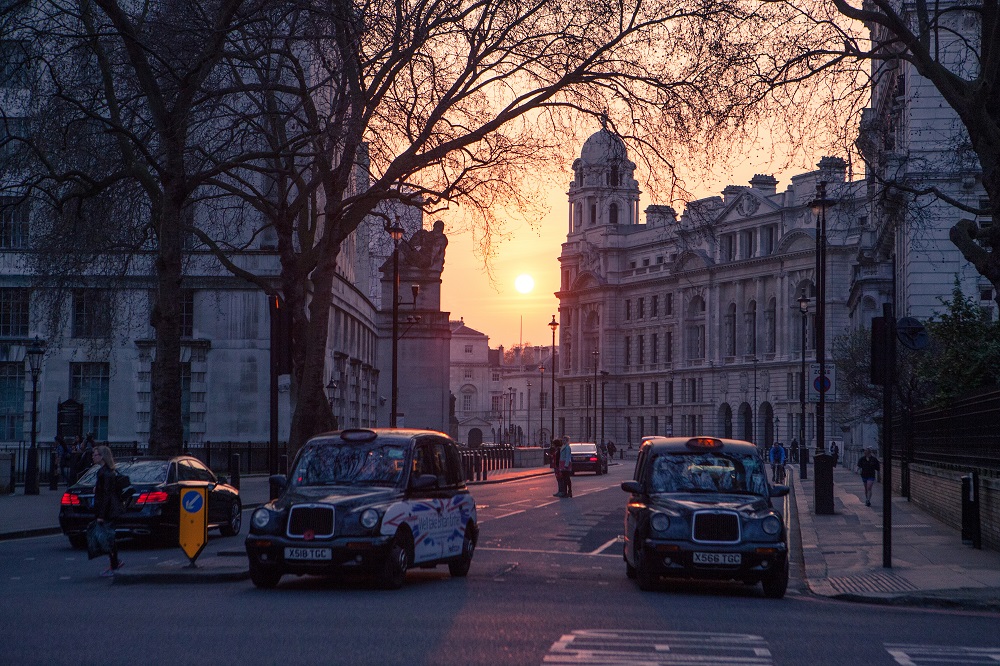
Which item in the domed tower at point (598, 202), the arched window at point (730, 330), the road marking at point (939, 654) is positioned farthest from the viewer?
the domed tower at point (598, 202)

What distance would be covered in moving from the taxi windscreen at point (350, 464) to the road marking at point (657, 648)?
4418 millimetres

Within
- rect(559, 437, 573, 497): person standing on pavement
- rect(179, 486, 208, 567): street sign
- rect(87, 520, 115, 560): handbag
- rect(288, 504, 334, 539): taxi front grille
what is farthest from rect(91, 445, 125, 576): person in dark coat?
rect(559, 437, 573, 497): person standing on pavement

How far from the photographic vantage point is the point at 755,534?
47.9 feet

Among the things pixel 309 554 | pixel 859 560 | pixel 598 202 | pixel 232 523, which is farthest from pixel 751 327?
pixel 309 554

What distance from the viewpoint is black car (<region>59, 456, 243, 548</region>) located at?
2045 centimetres

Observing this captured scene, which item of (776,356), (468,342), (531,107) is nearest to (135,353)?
(531,107)

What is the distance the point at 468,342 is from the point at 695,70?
174536 mm

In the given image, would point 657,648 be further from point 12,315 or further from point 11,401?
point 12,315

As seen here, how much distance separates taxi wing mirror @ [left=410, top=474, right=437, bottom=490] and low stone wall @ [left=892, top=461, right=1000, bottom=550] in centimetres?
925

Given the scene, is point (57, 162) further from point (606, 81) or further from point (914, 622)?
point (914, 622)

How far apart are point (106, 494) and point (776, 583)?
821 centimetres

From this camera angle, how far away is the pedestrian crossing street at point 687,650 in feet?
31.1

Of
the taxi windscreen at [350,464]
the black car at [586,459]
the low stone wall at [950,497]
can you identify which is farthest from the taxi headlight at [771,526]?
the black car at [586,459]

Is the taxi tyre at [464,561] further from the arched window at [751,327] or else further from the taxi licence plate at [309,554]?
the arched window at [751,327]
